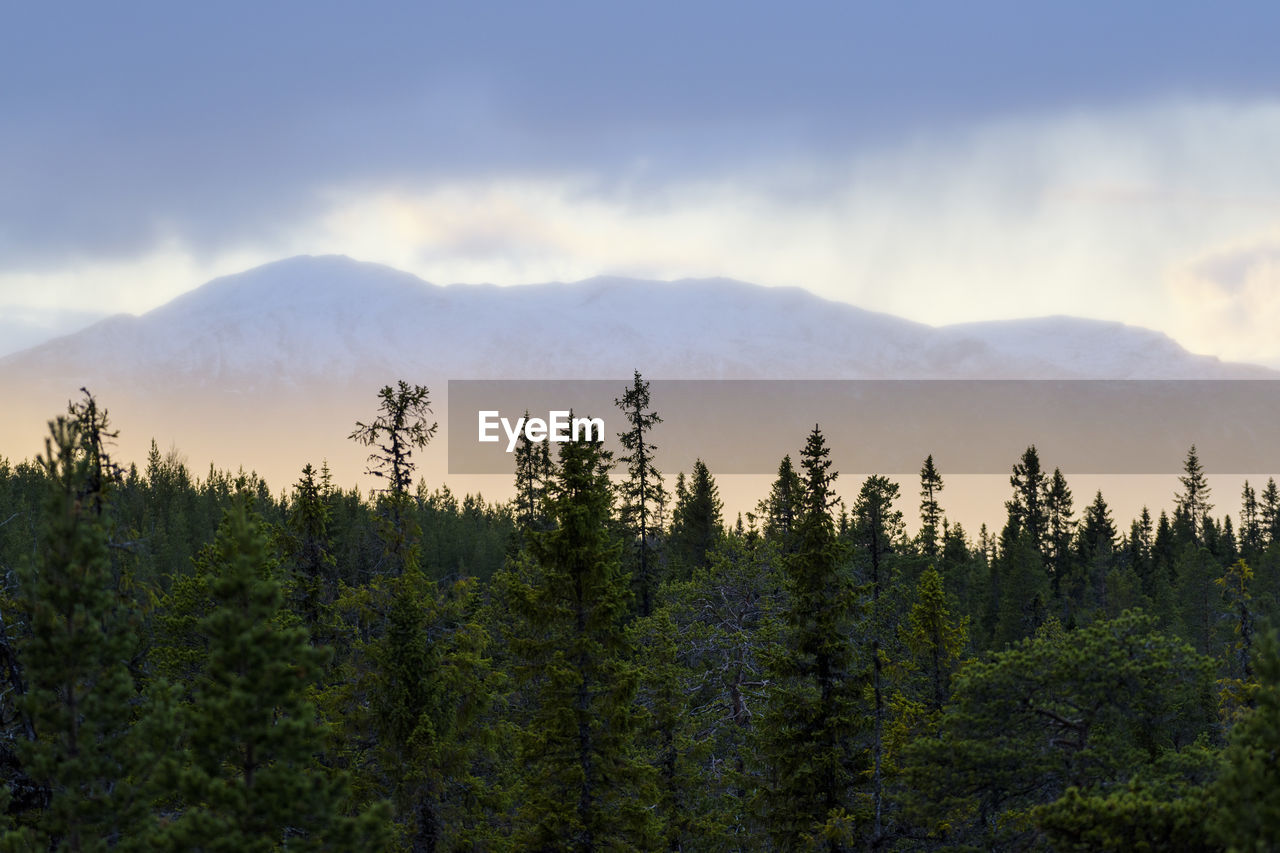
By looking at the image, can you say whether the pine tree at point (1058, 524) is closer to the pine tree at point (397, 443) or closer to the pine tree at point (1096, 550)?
the pine tree at point (1096, 550)

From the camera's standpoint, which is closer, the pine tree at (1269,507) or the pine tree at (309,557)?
the pine tree at (309,557)

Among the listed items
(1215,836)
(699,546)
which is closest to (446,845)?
(1215,836)

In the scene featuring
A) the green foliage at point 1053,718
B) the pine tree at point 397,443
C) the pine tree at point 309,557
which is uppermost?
the pine tree at point 397,443

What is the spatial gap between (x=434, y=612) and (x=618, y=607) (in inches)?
303

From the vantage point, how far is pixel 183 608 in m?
37.0

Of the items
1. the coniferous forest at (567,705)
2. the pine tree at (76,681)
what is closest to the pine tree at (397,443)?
the coniferous forest at (567,705)

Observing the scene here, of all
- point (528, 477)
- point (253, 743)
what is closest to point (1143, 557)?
point (528, 477)

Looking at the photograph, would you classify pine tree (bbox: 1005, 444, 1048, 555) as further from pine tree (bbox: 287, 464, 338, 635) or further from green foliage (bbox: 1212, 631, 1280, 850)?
green foliage (bbox: 1212, 631, 1280, 850)

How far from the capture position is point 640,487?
5750cm

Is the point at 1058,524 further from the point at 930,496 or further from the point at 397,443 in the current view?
the point at 397,443

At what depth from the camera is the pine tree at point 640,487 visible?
5703 centimetres

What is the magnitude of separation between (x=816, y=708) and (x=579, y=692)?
19.9 ft

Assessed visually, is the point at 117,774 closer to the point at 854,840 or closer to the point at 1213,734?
the point at 854,840

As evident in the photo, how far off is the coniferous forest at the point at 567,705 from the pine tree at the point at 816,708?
80 mm
